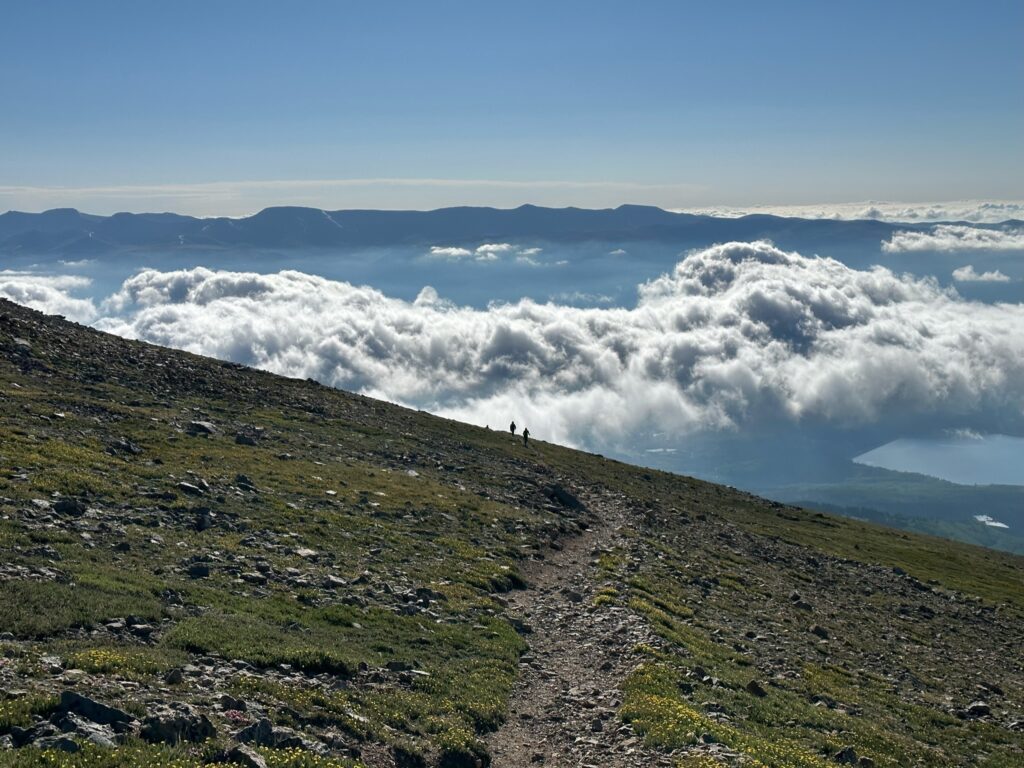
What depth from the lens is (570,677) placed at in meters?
23.2

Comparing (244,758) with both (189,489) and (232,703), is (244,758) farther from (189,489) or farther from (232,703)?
(189,489)

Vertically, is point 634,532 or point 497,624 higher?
point 497,624

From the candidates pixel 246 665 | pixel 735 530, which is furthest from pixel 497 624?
pixel 735 530

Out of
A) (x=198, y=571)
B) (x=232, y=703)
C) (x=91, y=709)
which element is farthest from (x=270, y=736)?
(x=198, y=571)

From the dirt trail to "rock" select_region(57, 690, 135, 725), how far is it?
7715 millimetres

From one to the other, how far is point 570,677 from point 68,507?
716 inches

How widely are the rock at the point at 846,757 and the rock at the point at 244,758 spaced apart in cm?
1467

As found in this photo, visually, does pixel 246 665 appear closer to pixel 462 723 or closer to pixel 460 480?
pixel 462 723

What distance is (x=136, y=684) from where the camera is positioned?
14789 millimetres

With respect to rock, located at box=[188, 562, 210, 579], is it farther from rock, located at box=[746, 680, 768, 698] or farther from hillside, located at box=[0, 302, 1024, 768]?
rock, located at box=[746, 680, 768, 698]

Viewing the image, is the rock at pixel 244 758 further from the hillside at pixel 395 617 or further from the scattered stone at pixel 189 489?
the scattered stone at pixel 189 489

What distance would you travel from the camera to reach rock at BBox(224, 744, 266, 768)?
12.2 m

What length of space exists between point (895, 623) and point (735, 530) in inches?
787

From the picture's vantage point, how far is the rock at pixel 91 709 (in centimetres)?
1262
